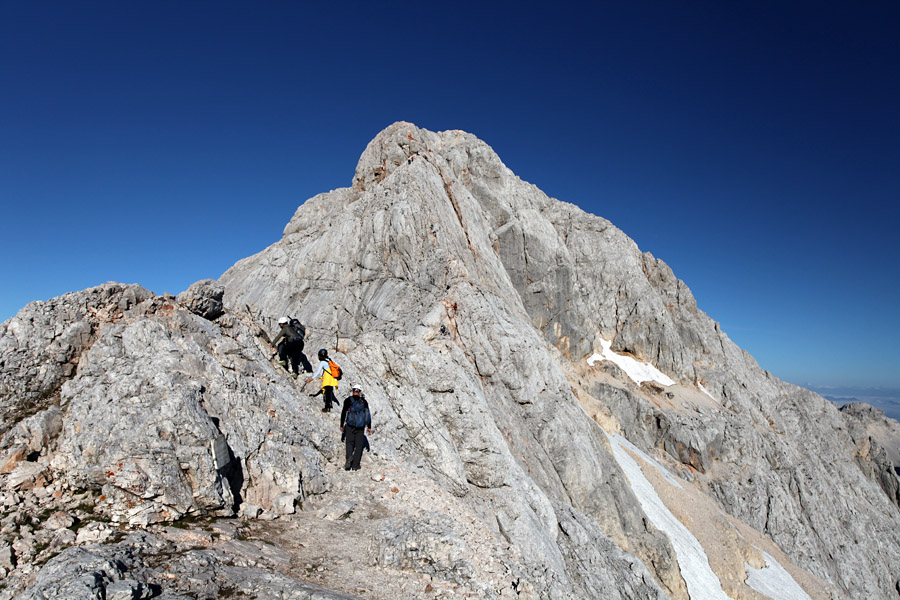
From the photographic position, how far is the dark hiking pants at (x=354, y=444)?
1276cm

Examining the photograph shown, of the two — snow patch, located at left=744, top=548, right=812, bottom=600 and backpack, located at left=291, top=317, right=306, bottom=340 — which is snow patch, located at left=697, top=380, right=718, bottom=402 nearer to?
snow patch, located at left=744, top=548, right=812, bottom=600

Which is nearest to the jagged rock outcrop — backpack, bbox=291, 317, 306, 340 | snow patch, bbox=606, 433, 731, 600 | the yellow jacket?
snow patch, bbox=606, 433, 731, 600

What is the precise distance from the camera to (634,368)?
64.6 metres

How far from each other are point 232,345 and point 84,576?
883cm

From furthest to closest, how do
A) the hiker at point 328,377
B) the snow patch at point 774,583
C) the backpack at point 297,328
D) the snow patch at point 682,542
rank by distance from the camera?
the snow patch at point 774,583 → the snow patch at point 682,542 → the backpack at point 297,328 → the hiker at point 328,377

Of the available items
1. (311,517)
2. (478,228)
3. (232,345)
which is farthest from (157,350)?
(478,228)

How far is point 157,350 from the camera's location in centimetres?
1180

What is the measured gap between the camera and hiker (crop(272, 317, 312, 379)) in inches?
600

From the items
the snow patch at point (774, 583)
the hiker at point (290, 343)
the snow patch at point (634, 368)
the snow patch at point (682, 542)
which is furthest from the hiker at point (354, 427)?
the snow patch at point (634, 368)

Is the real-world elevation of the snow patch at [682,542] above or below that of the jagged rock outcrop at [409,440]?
below

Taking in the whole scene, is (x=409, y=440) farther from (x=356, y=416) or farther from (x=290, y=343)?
(x=290, y=343)

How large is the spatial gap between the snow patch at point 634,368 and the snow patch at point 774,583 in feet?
96.4

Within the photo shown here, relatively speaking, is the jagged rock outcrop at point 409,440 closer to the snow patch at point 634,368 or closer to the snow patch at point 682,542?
the snow patch at point 682,542

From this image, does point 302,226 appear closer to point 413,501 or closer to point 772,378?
point 413,501
